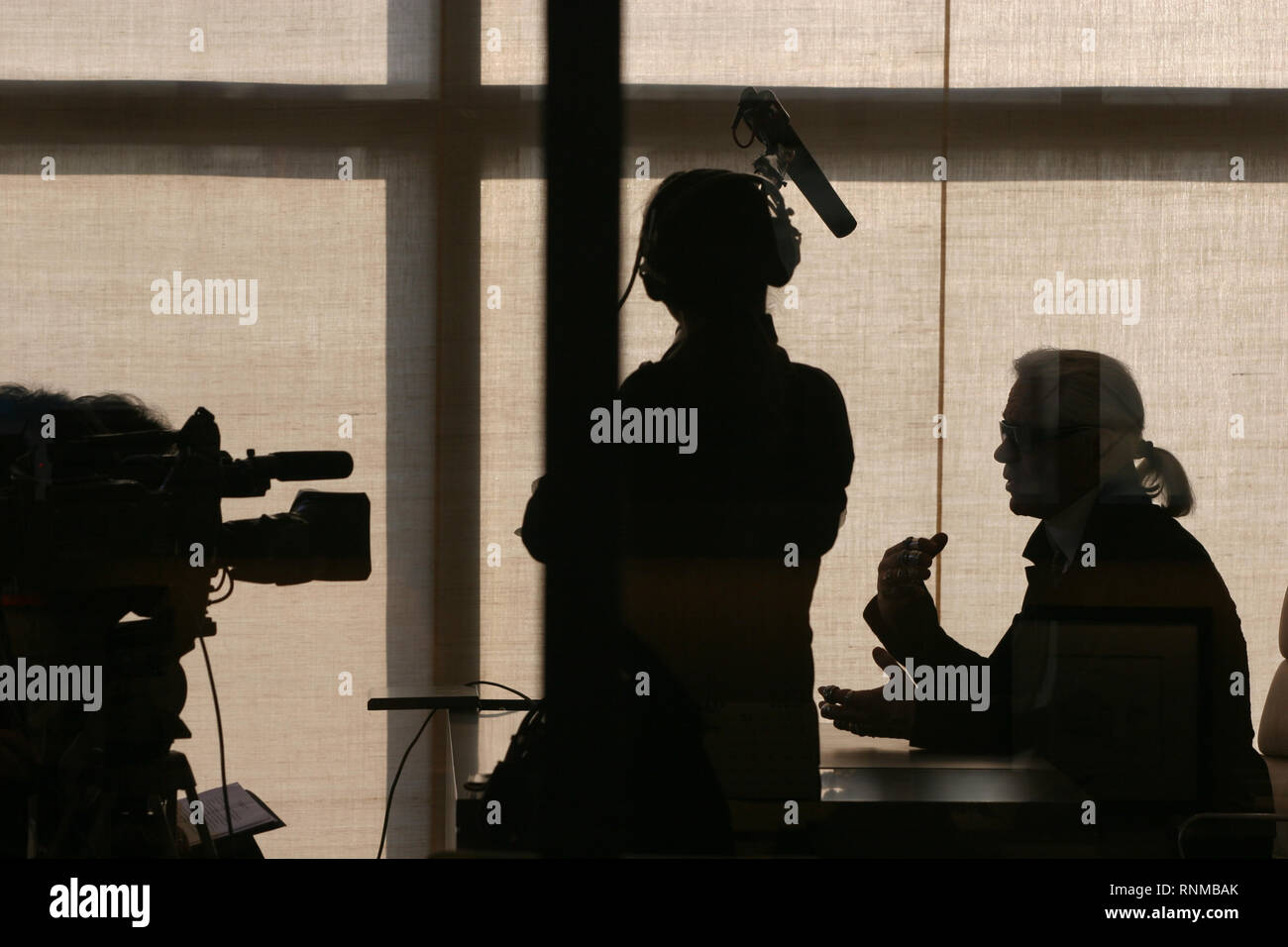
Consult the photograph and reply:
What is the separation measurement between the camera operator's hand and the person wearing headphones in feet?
2.41

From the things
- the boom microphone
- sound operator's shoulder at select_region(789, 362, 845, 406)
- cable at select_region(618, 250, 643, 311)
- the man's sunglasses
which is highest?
→ the boom microphone

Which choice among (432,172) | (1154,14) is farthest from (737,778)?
(1154,14)

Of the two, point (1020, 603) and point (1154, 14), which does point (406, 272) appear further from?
point (1154, 14)

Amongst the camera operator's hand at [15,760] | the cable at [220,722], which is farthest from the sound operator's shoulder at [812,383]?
the camera operator's hand at [15,760]

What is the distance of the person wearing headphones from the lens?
1361 millimetres

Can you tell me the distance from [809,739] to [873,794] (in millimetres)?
117

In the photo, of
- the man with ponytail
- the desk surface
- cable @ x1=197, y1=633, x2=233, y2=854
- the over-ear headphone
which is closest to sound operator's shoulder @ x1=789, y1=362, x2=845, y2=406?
the over-ear headphone

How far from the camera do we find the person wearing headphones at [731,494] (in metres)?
1.36

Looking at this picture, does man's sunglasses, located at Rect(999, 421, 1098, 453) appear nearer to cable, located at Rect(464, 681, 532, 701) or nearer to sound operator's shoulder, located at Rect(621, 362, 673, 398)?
sound operator's shoulder, located at Rect(621, 362, 673, 398)

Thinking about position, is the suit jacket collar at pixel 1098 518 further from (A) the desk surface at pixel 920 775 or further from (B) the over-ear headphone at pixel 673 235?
(B) the over-ear headphone at pixel 673 235

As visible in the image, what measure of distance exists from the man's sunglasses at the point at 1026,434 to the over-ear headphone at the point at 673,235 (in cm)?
36

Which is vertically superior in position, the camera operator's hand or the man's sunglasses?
the man's sunglasses

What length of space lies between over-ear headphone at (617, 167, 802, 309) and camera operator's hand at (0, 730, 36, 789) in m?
1.00
